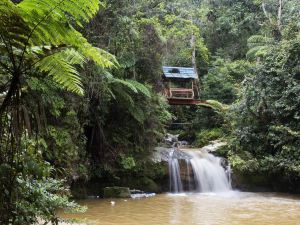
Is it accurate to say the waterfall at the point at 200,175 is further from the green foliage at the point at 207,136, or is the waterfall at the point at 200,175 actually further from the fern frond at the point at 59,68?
the fern frond at the point at 59,68

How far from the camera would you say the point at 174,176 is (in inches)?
540

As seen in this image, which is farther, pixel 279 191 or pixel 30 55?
pixel 279 191

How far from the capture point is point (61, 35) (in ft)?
9.10

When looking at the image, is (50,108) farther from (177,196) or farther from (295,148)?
(295,148)

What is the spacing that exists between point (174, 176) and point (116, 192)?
258 cm

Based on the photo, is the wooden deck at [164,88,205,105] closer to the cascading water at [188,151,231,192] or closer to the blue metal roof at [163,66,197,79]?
the blue metal roof at [163,66,197,79]

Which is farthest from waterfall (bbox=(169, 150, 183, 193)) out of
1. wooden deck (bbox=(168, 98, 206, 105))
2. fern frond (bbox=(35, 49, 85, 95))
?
fern frond (bbox=(35, 49, 85, 95))

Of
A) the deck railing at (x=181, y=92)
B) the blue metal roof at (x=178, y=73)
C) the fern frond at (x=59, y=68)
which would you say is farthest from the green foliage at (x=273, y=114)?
the fern frond at (x=59, y=68)

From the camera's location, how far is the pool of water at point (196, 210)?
8898 millimetres

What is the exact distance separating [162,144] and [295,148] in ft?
16.4

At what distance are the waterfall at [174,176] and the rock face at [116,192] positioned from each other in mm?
2107

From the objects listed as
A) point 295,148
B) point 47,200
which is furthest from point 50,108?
point 295,148

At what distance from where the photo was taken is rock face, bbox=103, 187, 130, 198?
1184cm

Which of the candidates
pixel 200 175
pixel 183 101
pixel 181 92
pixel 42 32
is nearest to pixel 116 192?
pixel 200 175
